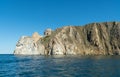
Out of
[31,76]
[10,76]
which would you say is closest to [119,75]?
[31,76]

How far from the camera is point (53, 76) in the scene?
51.9 metres

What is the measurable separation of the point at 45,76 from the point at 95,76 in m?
11.8

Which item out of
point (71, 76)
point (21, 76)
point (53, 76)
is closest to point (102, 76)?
point (71, 76)

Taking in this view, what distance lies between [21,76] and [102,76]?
63.4 feet

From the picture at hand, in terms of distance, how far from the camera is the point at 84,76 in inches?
2013

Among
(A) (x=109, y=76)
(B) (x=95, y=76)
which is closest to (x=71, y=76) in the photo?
(B) (x=95, y=76)

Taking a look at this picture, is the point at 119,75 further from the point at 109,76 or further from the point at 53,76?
the point at 53,76

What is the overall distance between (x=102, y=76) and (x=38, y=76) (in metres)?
15.1

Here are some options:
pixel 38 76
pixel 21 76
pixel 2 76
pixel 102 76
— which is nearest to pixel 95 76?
pixel 102 76

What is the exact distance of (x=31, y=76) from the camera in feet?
174

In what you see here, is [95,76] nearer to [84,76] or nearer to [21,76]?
[84,76]

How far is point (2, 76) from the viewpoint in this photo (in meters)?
52.8

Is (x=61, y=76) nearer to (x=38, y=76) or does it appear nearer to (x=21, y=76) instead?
(x=38, y=76)

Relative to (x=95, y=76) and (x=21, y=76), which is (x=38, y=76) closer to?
(x=21, y=76)
